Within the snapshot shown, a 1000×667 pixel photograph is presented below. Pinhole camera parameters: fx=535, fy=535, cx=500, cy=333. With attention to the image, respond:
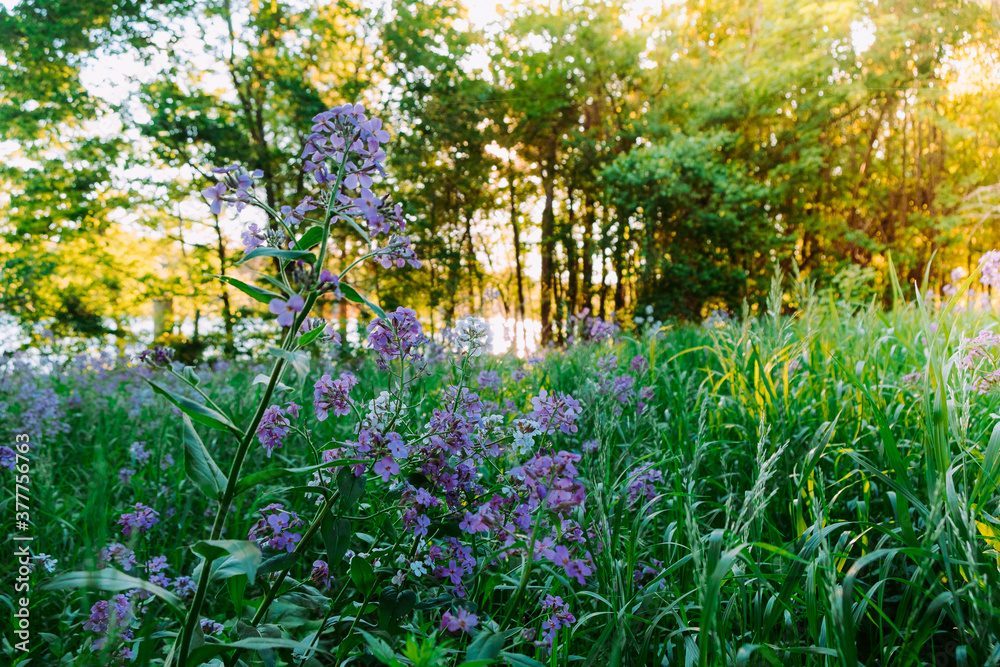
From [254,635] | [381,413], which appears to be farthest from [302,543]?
[381,413]

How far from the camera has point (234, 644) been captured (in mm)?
741

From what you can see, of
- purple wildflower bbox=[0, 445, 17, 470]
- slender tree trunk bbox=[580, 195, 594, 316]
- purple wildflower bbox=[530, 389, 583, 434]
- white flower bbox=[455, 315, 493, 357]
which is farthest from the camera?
slender tree trunk bbox=[580, 195, 594, 316]

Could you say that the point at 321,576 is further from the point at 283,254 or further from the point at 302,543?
the point at 283,254

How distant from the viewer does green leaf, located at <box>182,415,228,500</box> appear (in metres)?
0.84

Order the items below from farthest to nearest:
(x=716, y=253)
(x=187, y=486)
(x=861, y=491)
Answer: (x=716, y=253) → (x=187, y=486) → (x=861, y=491)

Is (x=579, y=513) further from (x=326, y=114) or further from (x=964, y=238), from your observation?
(x=964, y=238)

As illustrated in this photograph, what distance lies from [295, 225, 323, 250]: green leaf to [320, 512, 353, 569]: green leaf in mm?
490

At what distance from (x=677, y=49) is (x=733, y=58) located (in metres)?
1.69

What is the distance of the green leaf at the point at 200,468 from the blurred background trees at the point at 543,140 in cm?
901

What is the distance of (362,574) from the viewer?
1006 millimetres

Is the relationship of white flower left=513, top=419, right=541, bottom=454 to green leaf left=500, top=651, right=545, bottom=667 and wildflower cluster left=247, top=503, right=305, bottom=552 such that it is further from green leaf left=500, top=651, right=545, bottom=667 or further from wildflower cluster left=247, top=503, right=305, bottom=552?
wildflower cluster left=247, top=503, right=305, bottom=552

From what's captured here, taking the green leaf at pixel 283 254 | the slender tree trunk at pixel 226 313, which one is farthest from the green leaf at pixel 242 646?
the slender tree trunk at pixel 226 313

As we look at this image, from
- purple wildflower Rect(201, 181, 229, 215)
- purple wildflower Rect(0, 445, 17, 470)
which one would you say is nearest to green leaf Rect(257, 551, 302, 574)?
purple wildflower Rect(201, 181, 229, 215)

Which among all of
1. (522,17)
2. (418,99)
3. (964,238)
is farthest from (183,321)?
(964,238)
